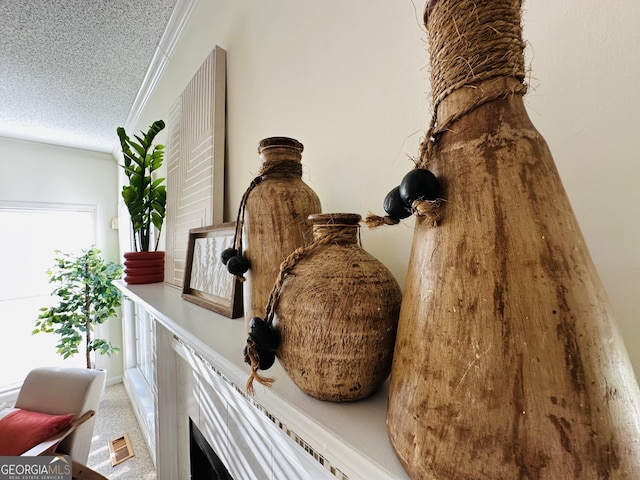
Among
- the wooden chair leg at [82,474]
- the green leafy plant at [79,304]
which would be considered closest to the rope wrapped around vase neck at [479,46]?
the wooden chair leg at [82,474]

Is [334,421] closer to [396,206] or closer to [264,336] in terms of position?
[264,336]

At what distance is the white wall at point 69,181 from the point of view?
109 inches

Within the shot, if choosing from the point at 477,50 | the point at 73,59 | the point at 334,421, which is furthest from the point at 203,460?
the point at 73,59

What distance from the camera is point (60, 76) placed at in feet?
5.82

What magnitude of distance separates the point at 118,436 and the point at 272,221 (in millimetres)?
2943

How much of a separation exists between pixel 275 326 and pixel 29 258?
397 centimetres

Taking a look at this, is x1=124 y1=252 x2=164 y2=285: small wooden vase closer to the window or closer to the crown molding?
the crown molding

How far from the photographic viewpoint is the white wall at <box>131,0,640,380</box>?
0.28m

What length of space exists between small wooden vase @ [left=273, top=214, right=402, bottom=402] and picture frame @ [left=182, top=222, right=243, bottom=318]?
1.29 feet

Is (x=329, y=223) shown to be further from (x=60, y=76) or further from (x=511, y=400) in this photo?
(x=60, y=76)

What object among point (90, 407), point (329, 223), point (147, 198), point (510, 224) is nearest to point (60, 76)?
point (147, 198)

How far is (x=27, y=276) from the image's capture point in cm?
293

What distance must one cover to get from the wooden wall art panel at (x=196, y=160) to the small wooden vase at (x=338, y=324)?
742mm

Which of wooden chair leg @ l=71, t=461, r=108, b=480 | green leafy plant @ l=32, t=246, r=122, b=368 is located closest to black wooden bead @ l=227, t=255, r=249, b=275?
wooden chair leg @ l=71, t=461, r=108, b=480
